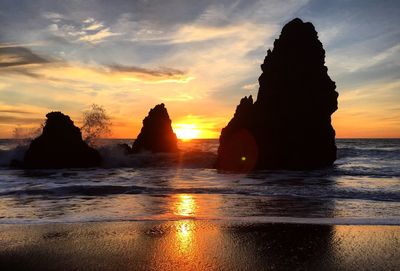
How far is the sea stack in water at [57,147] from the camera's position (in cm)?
3962

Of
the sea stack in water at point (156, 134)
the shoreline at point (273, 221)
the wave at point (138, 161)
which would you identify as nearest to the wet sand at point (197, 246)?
the shoreline at point (273, 221)

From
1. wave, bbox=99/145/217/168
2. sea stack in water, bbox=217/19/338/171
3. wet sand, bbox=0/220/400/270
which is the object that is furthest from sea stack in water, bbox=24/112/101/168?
wet sand, bbox=0/220/400/270

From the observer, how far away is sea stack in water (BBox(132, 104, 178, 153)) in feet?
207

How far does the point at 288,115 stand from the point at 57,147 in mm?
25111

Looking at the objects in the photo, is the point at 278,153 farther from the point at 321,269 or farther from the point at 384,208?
the point at 321,269

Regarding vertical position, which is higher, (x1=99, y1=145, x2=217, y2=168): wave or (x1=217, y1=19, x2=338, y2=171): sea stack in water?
(x1=217, y1=19, x2=338, y2=171): sea stack in water

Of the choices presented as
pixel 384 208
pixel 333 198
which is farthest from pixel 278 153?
pixel 384 208

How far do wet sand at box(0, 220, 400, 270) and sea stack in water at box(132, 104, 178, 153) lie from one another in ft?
176

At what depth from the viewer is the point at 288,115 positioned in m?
37.7

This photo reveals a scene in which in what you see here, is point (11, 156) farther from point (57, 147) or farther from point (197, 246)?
point (197, 246)

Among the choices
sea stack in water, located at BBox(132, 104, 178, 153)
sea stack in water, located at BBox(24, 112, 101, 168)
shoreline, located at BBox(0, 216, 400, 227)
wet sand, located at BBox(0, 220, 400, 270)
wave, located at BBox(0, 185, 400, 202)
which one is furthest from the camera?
sea stack in water, located at BBox(132, 104, 178, 153)

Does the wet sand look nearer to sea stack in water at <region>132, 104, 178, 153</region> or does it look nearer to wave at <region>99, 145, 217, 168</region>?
wave at <region>99, 145, 217, 168</region>

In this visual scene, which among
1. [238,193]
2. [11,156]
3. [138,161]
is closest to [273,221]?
[238,193]

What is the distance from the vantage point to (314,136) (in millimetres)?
37625
